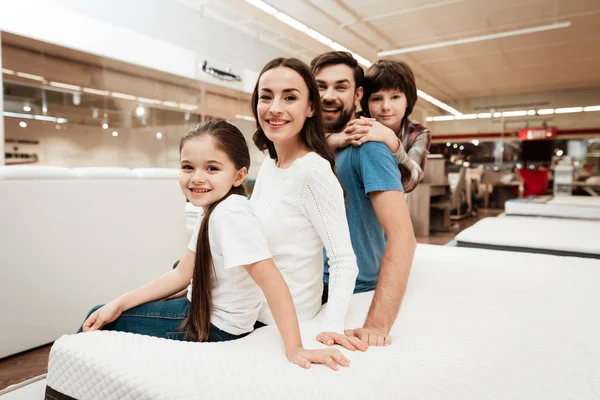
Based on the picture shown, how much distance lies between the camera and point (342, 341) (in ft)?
3.10

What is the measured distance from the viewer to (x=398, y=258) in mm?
1219

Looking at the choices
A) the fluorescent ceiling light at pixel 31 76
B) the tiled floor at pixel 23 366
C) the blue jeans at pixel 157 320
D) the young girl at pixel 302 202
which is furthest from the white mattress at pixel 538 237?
the fluorescent ceiling light at pixel 31 76

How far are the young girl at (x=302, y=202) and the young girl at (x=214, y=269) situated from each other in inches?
4.1

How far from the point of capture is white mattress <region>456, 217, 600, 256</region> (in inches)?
99.6

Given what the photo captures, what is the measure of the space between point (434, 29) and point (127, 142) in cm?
582

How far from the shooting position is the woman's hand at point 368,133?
1293mm

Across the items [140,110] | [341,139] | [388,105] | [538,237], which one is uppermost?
[140,110]

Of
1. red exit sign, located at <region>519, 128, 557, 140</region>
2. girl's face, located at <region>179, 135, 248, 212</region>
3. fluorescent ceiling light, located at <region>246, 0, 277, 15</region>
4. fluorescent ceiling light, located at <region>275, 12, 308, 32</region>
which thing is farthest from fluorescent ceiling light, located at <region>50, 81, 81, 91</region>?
red exit sign, located at <region>519, 128, 557, 140</region>

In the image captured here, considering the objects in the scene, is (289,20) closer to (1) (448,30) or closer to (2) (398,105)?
(1) (448,30)

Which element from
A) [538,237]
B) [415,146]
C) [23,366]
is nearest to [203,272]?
[415,146]

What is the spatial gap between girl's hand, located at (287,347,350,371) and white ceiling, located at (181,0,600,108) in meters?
5.81

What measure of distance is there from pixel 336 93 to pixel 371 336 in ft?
2.85

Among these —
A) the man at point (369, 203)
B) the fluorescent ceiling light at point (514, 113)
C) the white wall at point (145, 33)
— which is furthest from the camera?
the fluorescent ceiling light at point (514, 113)

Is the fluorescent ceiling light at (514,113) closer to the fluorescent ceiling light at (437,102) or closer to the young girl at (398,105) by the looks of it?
the fluorescent ceiling light at (437,102)
